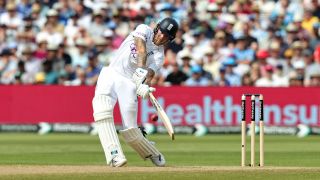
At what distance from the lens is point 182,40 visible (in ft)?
79.3

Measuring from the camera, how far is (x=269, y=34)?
24406mm

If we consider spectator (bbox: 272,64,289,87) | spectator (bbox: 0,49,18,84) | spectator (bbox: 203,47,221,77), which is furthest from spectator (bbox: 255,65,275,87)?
spectator (bbox: 0,49,18,84)

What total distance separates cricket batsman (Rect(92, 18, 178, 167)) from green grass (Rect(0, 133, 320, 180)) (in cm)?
98

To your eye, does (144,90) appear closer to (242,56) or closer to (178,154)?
(178,154)

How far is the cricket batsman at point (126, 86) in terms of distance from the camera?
12109mm

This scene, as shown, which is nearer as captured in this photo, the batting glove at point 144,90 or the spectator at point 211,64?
the batting glove at point 144,90

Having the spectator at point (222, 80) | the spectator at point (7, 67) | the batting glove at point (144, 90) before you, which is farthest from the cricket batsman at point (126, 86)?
the spectator at point (7, 67)

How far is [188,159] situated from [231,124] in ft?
25.9

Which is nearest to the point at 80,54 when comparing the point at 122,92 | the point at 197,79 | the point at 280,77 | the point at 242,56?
the point at 197,79

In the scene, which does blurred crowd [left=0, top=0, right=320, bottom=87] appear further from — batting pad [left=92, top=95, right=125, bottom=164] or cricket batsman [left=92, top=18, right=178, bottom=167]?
batting pad [left=92, top=95, right=125, bottom=164]

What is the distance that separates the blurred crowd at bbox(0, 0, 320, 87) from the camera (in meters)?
23.6

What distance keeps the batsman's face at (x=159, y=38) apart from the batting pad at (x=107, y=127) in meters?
0.92

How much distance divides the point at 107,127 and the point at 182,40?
39.9 ft

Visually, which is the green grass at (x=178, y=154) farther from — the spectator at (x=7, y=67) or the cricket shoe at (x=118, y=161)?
the spectator at (x=7, y=67)
